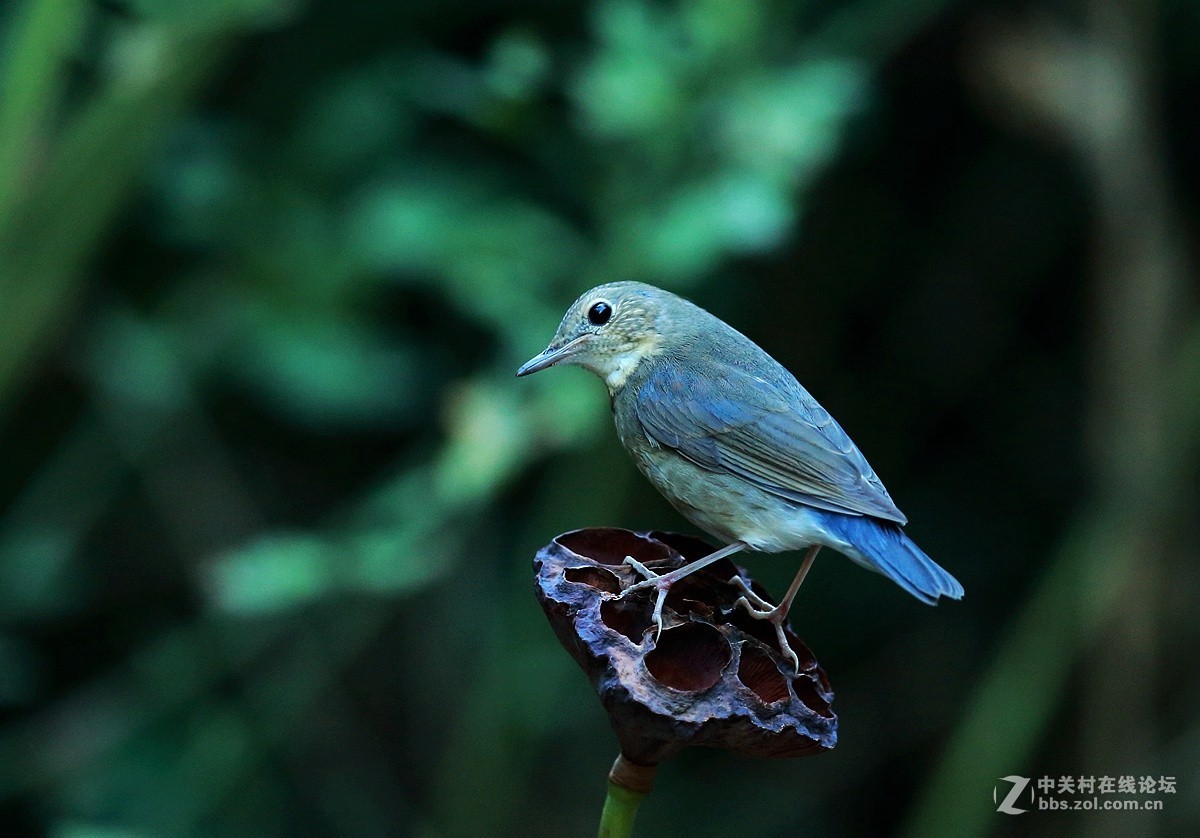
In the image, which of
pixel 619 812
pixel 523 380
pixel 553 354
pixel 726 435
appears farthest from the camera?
pixel 523 380

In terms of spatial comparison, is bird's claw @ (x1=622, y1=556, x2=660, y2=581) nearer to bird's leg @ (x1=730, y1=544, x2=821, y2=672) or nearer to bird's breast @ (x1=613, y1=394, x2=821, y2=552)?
bird's leg @ (x1=730, y1=544, x2=821, y2=672)

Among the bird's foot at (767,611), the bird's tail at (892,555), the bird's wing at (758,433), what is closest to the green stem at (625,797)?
the bird's foot at (767,611)

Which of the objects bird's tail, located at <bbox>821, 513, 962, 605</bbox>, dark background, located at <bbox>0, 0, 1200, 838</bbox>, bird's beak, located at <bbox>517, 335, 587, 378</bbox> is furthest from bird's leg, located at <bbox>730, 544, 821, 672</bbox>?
dark background, located at <bbox>0, 0, 1200, 838</bbox>

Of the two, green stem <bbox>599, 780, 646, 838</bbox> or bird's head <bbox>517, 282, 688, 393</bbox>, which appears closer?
green stem <bbox>599, 780, 646, 838</bbox>

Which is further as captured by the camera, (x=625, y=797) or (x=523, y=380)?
(x=523, y=380)

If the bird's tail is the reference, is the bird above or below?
above

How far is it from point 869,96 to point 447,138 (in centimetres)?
148

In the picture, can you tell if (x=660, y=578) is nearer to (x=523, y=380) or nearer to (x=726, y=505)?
(x=726, y=505)

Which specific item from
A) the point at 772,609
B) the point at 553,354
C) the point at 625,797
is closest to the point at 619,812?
the point at 625,797

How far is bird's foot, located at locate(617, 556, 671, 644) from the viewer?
165cm

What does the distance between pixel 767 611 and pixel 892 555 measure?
36 centimetres

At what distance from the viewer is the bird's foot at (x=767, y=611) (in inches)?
69.5

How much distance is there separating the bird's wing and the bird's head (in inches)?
5.2

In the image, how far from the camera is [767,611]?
1986mm
